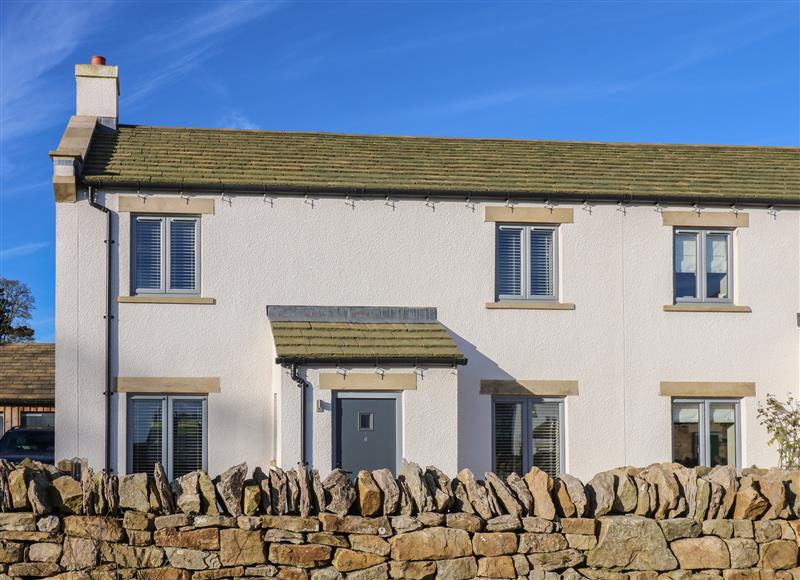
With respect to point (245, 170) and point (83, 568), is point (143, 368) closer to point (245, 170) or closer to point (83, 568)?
point (245, 170)

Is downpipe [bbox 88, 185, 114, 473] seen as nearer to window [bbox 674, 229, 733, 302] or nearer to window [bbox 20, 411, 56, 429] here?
window [bbox 674, 229, 733, 302]

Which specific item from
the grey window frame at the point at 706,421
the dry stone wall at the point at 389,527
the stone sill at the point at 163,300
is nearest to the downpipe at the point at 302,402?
the stone sill at the point at 163,300

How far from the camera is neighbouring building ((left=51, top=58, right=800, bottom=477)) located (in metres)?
14.7

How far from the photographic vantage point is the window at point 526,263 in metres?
15.9

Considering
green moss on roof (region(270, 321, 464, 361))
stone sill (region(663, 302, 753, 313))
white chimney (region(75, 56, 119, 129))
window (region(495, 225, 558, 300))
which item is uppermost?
white chimney (region(75, 56, 119, 129))

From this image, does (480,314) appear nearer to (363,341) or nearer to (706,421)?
(363,341)

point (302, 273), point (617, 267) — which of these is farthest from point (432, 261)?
point (617, 267)

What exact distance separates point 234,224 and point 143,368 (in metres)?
2.65

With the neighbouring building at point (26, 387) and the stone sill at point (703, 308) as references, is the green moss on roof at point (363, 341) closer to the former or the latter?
the stone sill at point (703, 308)

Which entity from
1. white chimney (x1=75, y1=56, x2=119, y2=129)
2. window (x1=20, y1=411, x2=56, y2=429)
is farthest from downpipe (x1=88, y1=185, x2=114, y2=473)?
window (x1=20, y1=411, x2=56, y2=429)

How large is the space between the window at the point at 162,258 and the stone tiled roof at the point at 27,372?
1318cm

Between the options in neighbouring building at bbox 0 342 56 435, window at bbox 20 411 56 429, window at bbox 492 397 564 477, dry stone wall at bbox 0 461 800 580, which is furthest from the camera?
window at bbox 20 411 56 429

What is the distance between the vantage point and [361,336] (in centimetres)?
1473

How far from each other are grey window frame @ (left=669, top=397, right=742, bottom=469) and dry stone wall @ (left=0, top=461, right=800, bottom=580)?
7.75m
